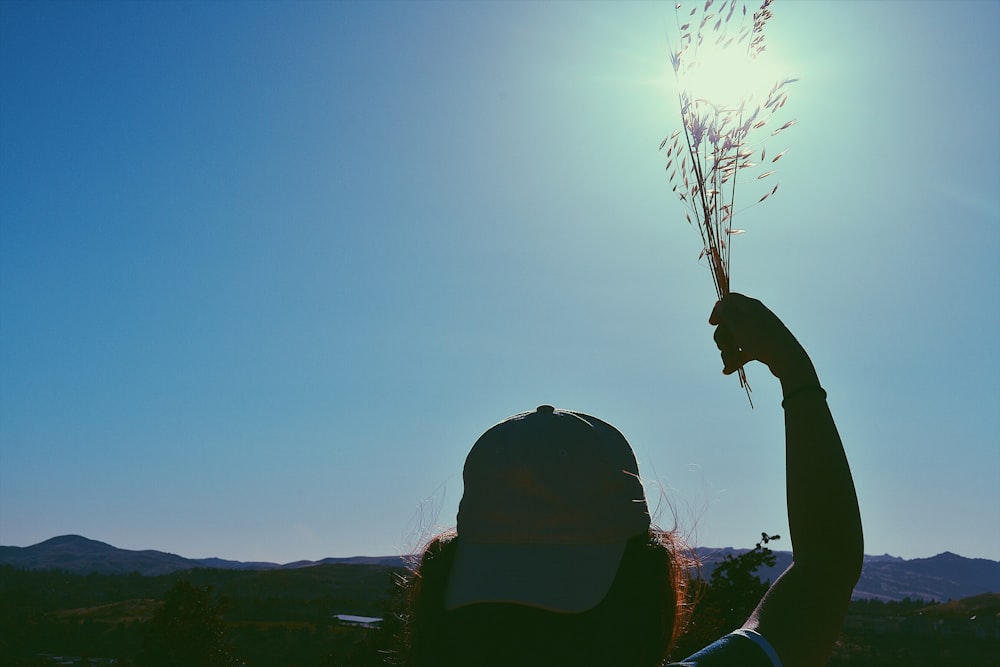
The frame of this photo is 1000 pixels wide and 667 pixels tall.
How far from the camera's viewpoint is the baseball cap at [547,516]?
1.79 meters

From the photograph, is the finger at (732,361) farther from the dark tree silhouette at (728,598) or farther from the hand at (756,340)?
the dark tree silhouette at (728,598)

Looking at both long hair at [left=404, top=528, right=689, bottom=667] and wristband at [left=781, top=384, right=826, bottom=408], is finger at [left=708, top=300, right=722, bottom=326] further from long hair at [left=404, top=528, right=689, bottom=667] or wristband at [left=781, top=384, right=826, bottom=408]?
long hair at [left=404, top=528, right=689, bottom=667]

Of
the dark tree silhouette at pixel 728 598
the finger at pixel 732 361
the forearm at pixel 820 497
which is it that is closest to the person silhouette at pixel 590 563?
the forearm at pixel 820 497

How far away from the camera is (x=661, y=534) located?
2.07 meters

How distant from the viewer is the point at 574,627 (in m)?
1.73

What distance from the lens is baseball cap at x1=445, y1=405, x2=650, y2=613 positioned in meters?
1.79

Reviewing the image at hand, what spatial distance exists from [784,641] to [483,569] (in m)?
0.74

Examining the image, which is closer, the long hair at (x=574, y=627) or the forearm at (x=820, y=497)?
the long hair at (x=574, y=627)

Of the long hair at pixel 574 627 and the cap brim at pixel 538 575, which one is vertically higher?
the cap brim at pixel 538 575

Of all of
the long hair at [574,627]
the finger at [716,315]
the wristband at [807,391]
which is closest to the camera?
the long hair at [574,627]

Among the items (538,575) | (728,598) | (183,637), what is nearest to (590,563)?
(538,575)

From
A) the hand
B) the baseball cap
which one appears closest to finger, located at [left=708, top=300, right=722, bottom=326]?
the hand

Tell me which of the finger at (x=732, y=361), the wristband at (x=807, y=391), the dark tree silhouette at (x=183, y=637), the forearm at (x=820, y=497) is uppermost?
the finger at (x=732, y=361)

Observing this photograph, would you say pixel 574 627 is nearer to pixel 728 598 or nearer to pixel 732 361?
pixel 732 361
